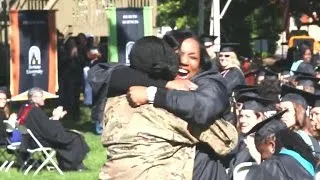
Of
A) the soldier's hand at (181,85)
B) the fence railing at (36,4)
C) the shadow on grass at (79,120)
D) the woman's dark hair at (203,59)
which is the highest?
the fence railing at (36,4)

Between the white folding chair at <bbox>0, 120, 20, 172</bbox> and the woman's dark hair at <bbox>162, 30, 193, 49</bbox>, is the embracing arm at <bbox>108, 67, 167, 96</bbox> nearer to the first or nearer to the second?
the woman's dark hair at <bbox>162, 30, 193, 49</bbox>

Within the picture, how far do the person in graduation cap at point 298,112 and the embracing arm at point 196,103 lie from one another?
6.14ft

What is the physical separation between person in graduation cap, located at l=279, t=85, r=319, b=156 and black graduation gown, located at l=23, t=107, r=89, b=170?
5871 millimetres

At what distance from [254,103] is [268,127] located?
1485 mm

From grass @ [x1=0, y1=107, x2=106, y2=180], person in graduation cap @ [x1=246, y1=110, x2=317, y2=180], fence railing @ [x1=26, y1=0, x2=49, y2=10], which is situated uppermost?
fence railing @ [x1=26, y1=0, x2=49, y2=10]

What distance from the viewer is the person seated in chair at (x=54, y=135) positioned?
15.0 m

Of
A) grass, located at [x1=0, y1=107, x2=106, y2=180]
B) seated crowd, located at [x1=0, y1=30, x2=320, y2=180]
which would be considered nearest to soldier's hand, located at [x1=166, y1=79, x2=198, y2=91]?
seated crowd, located at [x1=0, y1=30, x2=320, y2=180]

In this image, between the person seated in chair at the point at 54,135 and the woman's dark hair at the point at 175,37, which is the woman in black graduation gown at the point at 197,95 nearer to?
the woman's dark hair at the point at 175,37

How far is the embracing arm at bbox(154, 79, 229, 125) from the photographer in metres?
5.56

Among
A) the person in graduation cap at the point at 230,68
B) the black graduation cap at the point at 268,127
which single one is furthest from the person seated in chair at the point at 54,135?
the black graduation cap at the point at 268,127

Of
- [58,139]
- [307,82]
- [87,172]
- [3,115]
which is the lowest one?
[87,172]

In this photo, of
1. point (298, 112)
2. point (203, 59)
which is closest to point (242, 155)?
point (298, 112)

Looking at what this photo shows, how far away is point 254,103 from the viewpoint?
8773mm

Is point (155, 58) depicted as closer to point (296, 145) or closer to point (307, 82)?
point (296, 145)
